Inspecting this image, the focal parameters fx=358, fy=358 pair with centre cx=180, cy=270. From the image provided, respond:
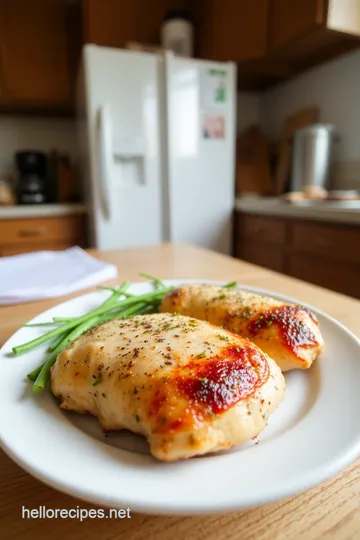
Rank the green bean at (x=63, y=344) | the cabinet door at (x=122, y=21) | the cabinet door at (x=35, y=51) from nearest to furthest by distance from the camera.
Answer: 1. the green bean at (x=63, y=344)
2. the cabinet door at (x=122, y=21)
3. the cabinet door at (x=35, y=51)

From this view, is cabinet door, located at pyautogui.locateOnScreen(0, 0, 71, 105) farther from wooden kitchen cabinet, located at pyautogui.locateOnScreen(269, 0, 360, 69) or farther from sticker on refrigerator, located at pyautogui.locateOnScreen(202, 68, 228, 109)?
wooden kitchen cabinet, located at pyautogui.locateOnScreen(269, 0, 360, 69)

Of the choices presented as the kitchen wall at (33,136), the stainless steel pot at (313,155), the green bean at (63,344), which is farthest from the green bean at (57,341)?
the kitchen wall at (33,136)

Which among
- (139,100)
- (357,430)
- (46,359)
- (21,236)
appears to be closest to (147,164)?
(139,100)

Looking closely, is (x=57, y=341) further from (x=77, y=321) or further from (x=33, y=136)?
(x=33, y=136)

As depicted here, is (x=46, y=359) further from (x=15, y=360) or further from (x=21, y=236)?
(x=21, y=236)

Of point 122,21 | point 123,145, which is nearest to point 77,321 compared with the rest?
point 123,145

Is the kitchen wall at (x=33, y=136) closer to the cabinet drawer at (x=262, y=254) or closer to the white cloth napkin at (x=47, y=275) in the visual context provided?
the cabinet drawer at (x=262, y=254)
